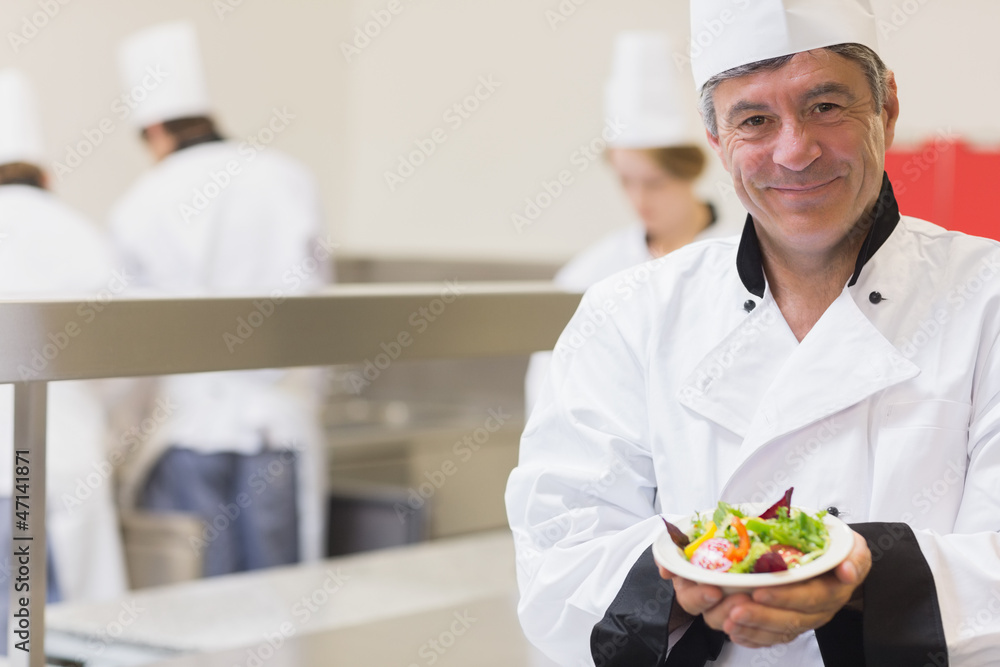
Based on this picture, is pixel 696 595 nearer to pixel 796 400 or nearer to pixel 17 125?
pixel 796 400

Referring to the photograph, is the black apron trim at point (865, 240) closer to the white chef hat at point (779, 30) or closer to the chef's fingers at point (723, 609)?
the white chef hat at point (779, 30)

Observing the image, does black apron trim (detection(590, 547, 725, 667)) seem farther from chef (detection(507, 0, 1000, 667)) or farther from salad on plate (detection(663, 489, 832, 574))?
salad on plate (detection(663, 489, 832, 574))

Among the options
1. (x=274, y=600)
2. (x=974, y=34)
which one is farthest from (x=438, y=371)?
(x=274, y=600)

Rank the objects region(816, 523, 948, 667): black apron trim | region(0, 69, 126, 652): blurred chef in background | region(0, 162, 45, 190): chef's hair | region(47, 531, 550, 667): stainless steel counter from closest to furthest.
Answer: region(816, 523, 948, 667): black apron trim → region(47, 531, 550, 667): stainless steel counter → region(0, 69, 126, 652): blurred chef in background → region(0, 162, 45, 190): chef's hair

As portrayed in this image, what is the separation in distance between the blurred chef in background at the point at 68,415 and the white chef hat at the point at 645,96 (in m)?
1.34

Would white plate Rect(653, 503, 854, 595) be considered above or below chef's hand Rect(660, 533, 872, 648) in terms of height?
above

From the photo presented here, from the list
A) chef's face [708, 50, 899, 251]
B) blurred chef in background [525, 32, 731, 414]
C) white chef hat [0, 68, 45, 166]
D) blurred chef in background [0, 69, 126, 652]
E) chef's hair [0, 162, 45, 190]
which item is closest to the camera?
chef's face [708, 50, 899, 251]

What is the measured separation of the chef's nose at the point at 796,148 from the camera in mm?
1044

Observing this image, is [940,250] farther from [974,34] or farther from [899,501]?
[974,34]

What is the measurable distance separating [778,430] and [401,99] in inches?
156

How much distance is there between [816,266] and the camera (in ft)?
3.82

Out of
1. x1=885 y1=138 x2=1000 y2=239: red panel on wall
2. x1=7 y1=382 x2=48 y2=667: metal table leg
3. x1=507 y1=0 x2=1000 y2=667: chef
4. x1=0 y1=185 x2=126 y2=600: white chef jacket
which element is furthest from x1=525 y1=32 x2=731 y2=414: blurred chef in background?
x1=7 y1=382 x2=48 y2=667: metal table leg

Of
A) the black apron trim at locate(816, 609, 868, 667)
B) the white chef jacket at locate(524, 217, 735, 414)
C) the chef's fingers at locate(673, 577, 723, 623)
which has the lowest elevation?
the black apron trim at locate(816, 609, 868, 667)

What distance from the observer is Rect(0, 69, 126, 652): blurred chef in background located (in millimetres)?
2781
